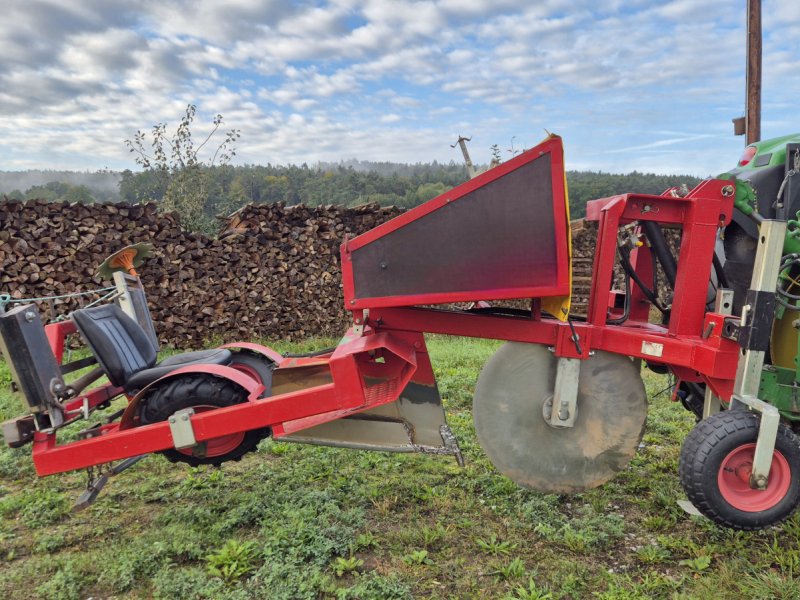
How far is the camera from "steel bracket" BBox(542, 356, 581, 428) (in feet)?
9.84

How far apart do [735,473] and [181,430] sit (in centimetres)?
270

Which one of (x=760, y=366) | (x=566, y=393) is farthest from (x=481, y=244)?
(x=760, y=366)

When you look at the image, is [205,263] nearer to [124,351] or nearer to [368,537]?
[124,351]

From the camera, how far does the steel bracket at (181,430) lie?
9.28 feet

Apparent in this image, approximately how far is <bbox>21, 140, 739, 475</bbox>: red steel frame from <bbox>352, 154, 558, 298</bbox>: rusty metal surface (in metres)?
0.05

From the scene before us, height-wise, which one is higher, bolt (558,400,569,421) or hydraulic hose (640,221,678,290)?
hydraulic hose (640,221,678,290)

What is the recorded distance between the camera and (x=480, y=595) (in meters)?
2.57

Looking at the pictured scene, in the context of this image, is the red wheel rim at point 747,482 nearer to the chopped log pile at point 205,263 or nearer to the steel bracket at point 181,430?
the steel bracket at point 181,430

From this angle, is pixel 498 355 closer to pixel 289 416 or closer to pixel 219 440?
pixel 289 416

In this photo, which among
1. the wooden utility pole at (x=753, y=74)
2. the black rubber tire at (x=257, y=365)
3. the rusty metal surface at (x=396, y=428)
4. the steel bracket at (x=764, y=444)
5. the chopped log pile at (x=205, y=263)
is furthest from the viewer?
the wooden utility pole at (x=753, y=74)

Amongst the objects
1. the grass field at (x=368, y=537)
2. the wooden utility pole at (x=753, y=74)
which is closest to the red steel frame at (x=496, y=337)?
the grass field at (x=368, y=537)

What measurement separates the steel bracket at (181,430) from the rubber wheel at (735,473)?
2.40 meters

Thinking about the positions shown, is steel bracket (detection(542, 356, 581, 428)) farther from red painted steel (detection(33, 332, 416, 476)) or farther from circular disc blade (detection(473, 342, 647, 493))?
red painted steel (detection(33, 332, 416, 476))

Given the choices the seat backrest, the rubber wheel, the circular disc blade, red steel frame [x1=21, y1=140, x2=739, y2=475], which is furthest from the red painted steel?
the rubber wheel
